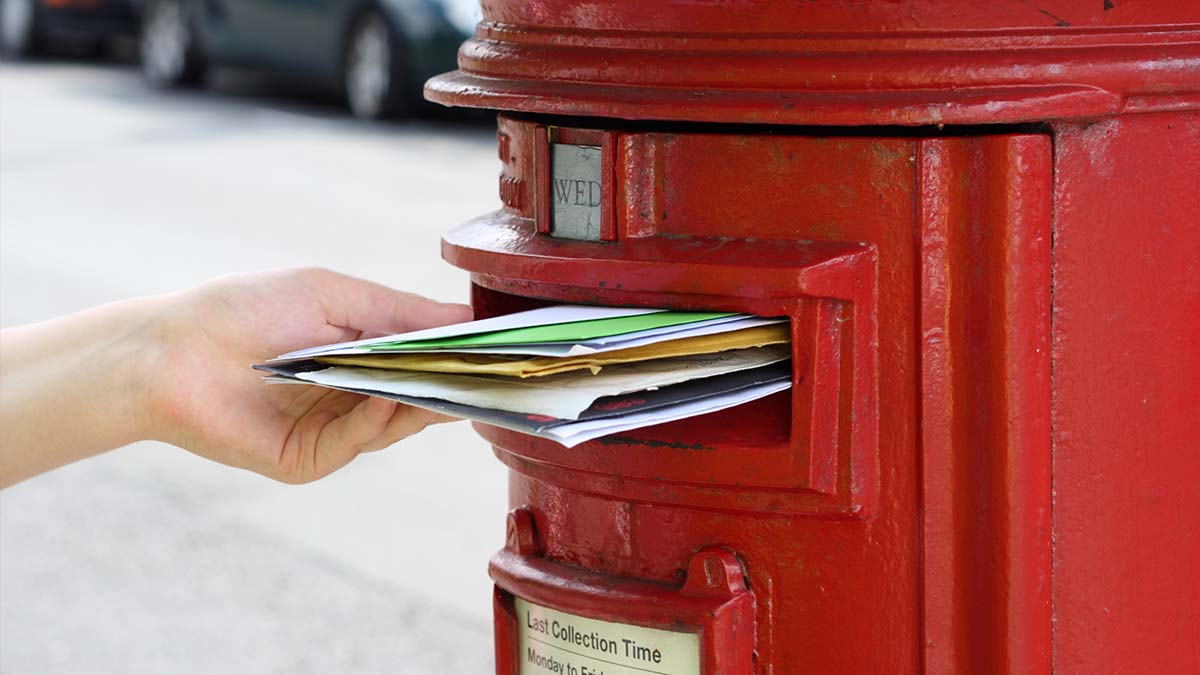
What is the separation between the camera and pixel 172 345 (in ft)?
6.38

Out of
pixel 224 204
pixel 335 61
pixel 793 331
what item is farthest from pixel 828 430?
pixel 335 61

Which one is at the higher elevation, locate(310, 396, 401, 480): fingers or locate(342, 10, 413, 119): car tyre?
locate(342, 10, 413, 119): car tyre

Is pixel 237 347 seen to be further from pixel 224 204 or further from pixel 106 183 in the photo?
pixel 106 183

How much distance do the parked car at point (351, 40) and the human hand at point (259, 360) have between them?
7209mm

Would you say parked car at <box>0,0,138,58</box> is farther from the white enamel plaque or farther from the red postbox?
the red postbox

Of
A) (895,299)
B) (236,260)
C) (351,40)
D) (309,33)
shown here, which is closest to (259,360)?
(895,299)

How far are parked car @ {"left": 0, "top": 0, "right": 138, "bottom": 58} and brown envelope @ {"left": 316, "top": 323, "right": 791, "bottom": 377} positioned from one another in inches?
494

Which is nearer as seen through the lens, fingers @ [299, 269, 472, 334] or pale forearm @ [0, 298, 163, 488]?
fingers @ [299, 269, 472, 334]

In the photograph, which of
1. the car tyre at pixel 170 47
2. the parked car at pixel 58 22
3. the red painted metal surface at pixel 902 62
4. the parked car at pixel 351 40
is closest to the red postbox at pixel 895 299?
the red painted metal surface at pixel 902 62

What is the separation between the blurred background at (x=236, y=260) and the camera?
3.71m

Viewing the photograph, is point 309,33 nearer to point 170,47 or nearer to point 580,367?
point 170,47

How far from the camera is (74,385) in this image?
203cm

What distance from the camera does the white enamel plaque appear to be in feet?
4.94

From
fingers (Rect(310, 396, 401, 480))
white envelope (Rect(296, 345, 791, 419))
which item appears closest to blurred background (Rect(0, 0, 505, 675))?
fingers (Rect(310, 396, 401, 480))
